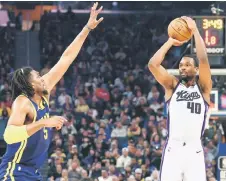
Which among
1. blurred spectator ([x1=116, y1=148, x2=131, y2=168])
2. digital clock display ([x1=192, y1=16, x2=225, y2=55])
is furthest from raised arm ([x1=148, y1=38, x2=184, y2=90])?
blurred spectator ([x1=116, y1=148, x2=131, y2=168])

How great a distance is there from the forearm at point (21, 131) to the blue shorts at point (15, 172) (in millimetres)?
387

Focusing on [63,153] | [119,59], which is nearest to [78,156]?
[63,153]

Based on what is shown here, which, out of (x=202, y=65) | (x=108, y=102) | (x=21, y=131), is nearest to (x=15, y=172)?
(x=21, y=131)

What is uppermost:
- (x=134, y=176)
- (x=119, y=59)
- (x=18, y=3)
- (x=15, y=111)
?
(x=18, y=3)

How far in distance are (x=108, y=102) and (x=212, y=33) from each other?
26.3 ft

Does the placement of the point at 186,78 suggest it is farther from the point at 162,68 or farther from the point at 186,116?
the point at 186,116

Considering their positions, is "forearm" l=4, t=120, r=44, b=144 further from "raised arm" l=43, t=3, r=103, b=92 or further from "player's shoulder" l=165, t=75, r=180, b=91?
"player's shoulder" l=165, t=75, r=180, b=91

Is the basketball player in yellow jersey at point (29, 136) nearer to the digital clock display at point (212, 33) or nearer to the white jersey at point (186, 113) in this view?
the white jersey at point (186, 113)

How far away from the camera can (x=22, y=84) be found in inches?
273

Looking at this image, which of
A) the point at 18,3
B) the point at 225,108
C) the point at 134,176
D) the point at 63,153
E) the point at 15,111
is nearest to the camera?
the point at 15,111

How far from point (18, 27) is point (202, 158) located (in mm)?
19028

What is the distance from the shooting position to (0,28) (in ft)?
84.1

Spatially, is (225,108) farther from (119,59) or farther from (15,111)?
(119,59)

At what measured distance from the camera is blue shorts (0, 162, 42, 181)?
22.5ft
